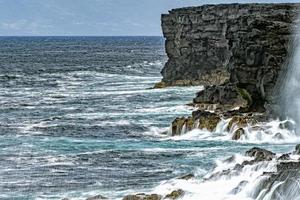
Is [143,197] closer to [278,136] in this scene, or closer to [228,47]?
[278,136]

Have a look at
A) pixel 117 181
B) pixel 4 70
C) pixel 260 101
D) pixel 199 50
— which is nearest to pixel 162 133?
pixel 260 101

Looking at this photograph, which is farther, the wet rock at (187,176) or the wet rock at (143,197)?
the wet rock at (187,176)

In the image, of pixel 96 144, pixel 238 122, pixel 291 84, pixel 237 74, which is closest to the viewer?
pixel 96 144

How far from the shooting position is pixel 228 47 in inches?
3120

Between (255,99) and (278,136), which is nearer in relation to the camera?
(278,136)

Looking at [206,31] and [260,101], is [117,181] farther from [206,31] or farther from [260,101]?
[206,31]

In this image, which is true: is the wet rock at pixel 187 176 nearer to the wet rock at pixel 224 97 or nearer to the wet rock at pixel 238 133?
the wet rock at pixel 238 133

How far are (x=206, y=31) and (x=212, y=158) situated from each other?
55074 millimetres

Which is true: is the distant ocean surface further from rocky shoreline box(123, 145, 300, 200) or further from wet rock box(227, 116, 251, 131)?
rocky shoreline box(123, 145, 300, 200)

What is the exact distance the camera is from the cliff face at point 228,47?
5656 cm

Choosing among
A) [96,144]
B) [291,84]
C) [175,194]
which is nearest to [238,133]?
[291,84]

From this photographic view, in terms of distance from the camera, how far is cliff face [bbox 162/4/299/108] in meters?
56.6

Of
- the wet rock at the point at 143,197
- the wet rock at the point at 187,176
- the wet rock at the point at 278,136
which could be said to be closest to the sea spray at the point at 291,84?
the wet rock at the point at 278,136

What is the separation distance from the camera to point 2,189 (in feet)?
123
